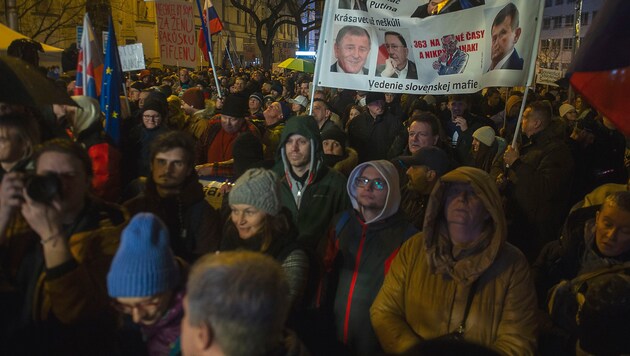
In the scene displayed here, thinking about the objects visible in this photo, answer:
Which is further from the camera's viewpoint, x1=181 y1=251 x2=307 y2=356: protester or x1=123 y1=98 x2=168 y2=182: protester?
x1=123 y1=98 x2=168 y2=182: protester

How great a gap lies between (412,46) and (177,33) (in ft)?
19.6

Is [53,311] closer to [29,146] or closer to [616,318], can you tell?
[29,146]

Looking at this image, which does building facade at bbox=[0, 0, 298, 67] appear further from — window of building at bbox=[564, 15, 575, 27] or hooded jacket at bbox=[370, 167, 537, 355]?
window of building at bbox=[564, 15, 575, 27]

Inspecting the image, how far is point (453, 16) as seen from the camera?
16.9 feet

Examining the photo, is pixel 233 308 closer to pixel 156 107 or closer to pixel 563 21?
pixel 156 107

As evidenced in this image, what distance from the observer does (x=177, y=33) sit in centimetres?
1016

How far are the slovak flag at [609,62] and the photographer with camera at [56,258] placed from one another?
233 cm

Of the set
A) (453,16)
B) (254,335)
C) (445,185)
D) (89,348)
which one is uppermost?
(453,16)

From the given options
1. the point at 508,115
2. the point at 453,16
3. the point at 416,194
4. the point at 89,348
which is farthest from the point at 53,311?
the point at 508,115

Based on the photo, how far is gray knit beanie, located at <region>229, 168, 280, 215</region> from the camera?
3102 mm

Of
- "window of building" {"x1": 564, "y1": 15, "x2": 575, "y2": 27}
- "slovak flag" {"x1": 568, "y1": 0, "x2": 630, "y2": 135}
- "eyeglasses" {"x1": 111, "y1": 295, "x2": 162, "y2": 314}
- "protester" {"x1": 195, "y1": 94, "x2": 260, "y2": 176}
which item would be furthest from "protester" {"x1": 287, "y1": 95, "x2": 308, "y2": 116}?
"window of building" {"x1": 564, "y1": 15, "x2": 575, "y2": 27}

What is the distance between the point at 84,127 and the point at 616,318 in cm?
406

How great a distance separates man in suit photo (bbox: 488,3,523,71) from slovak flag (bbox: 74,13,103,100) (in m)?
3.78

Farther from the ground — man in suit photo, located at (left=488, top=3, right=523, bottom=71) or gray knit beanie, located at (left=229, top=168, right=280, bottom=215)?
man in suit photo, located at (left=488, top=3, right=523, bottom=71)
